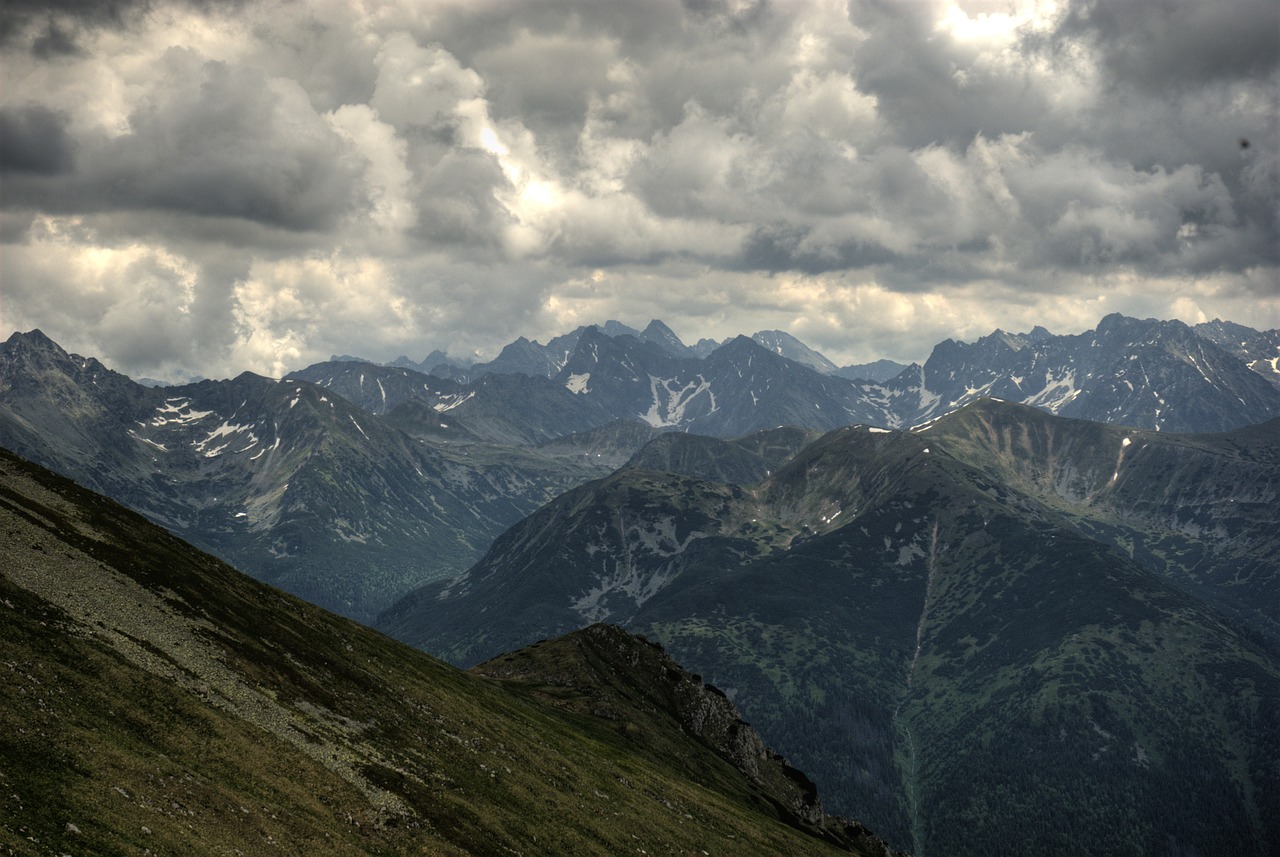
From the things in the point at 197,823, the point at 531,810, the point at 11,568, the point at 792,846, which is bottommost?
the point at 792,846

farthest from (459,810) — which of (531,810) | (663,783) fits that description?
(663,783)

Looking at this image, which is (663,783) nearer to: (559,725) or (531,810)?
(559,725)

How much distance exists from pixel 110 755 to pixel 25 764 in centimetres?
615

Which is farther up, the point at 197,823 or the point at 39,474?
the point at 39,474

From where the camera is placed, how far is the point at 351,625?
141 meters

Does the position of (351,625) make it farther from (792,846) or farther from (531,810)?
(792,846)

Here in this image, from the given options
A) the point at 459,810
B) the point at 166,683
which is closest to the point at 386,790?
the point at 459,810

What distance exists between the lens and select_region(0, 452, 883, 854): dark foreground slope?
5388 cm

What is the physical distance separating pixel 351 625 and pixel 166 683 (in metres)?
70.7

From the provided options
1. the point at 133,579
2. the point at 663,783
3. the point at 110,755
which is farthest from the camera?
the point at 663,783

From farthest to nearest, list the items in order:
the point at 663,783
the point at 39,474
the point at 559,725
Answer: the point at 559,725, the point at 663,783, the point at 39,474

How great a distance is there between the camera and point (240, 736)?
69.2 meters

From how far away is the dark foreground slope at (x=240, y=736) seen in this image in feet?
177

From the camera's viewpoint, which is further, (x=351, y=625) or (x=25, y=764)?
(x=351, y=625)
